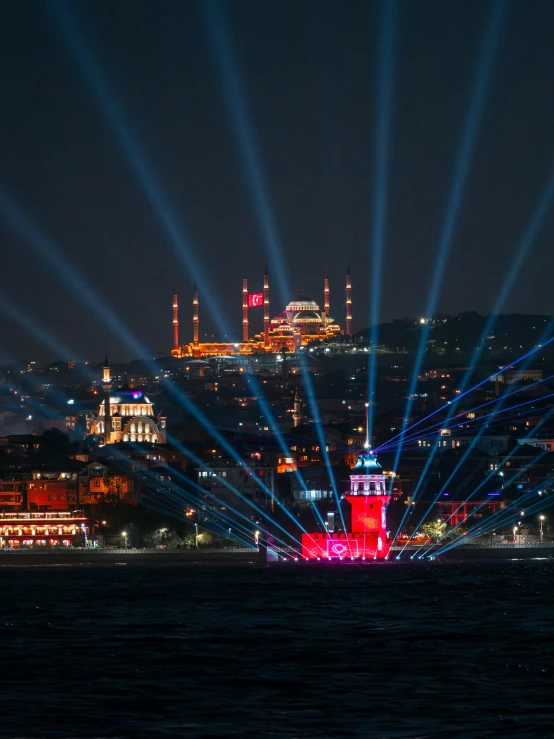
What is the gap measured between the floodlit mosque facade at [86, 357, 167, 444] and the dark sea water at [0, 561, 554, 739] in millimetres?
101876

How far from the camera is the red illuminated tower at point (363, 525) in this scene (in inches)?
3076

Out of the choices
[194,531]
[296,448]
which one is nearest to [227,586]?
[194,531]

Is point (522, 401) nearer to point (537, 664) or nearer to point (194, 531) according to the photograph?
point (194, 531)

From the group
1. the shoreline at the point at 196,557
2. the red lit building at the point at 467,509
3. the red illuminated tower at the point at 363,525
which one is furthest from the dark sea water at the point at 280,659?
the red lit building at the point at 467,509

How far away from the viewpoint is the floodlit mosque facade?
167m

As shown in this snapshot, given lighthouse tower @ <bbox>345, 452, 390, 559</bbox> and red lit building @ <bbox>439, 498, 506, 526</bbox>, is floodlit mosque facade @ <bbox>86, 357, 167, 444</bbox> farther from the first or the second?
lighthouse tower @ <bbox>345, 452, 390, 559</bbox>

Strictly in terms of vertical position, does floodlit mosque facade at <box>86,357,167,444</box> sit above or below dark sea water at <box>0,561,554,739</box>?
above

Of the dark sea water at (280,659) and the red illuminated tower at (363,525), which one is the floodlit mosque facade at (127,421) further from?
the dark sea water at (280,659)

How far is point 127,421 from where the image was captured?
169 meters

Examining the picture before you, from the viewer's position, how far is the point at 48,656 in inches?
1577

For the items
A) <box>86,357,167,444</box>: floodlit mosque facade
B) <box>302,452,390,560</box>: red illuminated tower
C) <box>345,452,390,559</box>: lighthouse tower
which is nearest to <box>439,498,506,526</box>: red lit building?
<box>302,452,390,560</box>: red illuminated tower

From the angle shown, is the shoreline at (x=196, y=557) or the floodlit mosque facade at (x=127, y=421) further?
the floodlit mosque facade at (x=127, y=421)

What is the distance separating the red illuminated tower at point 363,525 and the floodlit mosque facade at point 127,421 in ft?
265

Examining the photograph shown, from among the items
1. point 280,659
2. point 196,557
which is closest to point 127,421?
point 196,557
